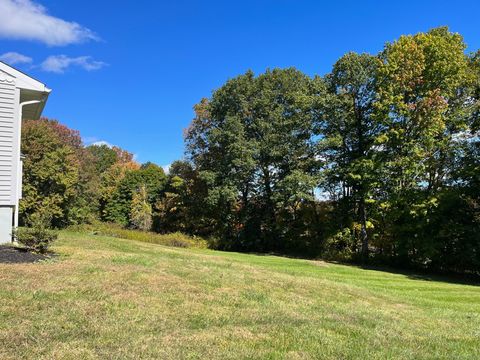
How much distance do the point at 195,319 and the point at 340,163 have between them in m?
24.4

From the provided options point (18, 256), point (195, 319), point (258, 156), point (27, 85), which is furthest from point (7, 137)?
point (258, 156)

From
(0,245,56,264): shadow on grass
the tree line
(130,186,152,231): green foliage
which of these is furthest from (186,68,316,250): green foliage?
(0,245,56,264): shadow on grass

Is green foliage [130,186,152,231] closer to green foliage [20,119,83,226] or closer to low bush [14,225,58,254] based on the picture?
green foliage [20,119,83,226]

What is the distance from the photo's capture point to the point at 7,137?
441 inches

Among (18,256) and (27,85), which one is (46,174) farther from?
(18,256)

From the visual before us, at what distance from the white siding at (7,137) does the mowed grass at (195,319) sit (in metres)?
2.59

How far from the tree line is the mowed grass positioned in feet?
51.8

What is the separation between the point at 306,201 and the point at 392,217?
8218 mm

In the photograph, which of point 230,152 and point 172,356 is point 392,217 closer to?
point 230,152

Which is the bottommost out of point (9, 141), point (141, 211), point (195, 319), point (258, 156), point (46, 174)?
point (195, 319)

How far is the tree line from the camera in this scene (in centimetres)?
2412

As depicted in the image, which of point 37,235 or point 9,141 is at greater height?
point 9,141

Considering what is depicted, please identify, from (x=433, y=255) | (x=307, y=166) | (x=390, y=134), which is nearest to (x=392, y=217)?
(x=433, y=255)

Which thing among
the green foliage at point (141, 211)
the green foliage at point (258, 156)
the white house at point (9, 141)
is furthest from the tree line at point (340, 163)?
the white house at point (9, 141)
